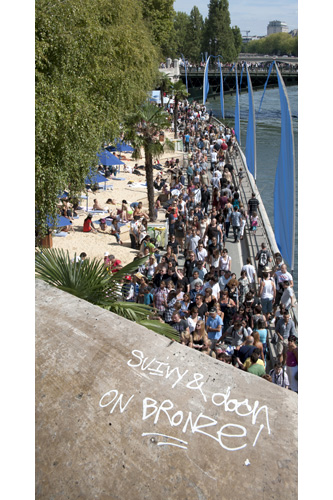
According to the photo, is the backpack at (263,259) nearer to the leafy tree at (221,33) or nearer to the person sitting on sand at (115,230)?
the person sitting on sand at (115,230)

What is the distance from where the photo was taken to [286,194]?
10.8 meters

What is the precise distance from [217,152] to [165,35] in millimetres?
27502

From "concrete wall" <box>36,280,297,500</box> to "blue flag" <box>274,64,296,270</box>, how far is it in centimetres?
560

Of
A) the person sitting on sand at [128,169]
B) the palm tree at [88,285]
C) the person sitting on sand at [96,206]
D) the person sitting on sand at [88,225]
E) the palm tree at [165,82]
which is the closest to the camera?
the palm tree at [88,285]

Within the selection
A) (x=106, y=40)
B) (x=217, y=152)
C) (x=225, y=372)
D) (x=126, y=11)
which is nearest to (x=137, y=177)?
(x=217, y=152)

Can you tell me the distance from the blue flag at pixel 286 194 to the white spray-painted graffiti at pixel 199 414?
5.75m

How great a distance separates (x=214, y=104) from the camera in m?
81.0

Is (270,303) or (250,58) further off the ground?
(250,58)

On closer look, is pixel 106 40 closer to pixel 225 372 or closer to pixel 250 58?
pixel 225 372

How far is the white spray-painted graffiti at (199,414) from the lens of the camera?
4.08 metres

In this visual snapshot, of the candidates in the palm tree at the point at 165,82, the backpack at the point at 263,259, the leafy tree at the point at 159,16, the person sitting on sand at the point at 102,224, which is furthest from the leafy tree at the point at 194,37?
the backpack at the point at 263,259

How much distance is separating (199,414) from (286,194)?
23.5ft

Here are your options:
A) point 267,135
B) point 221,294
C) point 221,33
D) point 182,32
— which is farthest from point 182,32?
point 221,294

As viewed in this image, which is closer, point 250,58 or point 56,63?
point 56,63
